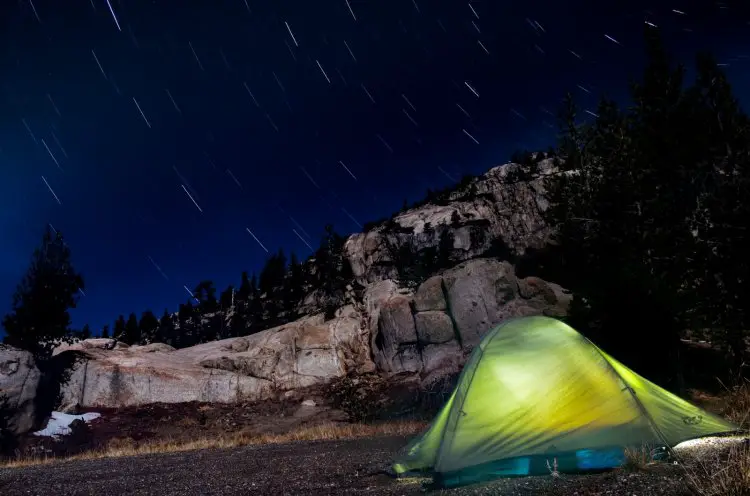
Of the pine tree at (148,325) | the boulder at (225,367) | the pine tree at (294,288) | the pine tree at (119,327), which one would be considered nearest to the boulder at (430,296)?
the boulder at (225,367)

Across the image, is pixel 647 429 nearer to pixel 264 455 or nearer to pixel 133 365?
pixel 264 455

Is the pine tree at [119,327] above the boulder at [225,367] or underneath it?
above

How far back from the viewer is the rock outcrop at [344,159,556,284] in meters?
43.3

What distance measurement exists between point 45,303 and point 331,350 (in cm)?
1994

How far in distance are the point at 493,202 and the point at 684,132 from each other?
23.8 m

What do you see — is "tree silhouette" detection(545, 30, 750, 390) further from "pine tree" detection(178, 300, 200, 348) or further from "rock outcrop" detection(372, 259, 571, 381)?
"pine tree" detection(178, 300, 200, 348)

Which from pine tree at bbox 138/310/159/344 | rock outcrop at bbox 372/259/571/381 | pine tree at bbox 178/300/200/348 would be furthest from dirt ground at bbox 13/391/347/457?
pine tree at bbox 138/310/159/344

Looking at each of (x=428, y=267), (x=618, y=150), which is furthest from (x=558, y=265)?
(x=618, y=150)

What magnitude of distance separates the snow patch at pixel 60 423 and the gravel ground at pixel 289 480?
15.7m

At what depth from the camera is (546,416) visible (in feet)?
20.6

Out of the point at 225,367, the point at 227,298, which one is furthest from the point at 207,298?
the point at 225,367

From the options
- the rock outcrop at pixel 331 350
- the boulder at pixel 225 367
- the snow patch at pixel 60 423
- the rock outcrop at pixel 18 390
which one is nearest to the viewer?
the rock outcrop at pixel 18 390

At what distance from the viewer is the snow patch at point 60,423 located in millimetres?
23325

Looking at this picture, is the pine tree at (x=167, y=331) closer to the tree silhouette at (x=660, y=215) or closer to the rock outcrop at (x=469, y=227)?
the rock outcrop at (x=469, y=227)
